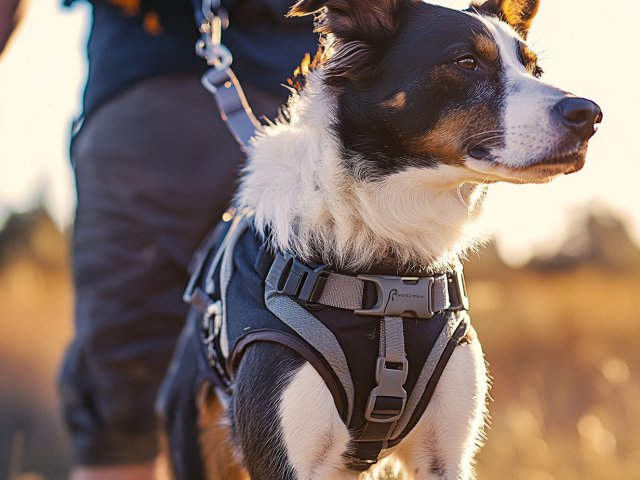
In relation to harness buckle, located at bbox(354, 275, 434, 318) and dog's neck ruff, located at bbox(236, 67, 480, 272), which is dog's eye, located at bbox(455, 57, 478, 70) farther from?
harness buckle, located at bbox(354, 275, 434, 318)

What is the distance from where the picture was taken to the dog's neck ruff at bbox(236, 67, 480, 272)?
5.22 feet

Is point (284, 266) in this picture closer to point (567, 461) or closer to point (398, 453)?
point (398, 453)

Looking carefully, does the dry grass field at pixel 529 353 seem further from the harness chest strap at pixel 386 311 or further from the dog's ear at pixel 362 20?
the dog's ear at pixel 362 20

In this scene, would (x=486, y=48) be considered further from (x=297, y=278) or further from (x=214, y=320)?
(x=214, y=320)

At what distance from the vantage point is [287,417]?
1436mm

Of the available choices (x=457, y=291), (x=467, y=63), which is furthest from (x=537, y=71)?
(x=457, y=291)

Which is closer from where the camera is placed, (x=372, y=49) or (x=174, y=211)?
(x=372, y=49)

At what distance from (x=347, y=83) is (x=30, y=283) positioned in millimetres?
5381

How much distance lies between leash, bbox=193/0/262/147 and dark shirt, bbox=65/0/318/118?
8.2 inches

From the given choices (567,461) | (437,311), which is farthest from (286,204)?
(567,461)

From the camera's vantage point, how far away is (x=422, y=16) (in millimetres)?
1682

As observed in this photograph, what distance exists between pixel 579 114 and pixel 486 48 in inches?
14.1

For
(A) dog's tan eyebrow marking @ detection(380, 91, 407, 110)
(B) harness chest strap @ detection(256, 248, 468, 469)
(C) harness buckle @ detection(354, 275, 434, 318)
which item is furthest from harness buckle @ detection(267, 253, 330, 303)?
(A) dog's tan eyebrow marking @ detection(380, 91, 407, 110)

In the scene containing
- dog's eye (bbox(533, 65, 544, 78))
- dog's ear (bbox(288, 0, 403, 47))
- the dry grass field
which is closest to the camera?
dog's ear (bbox(288, 0, 403, 47))
